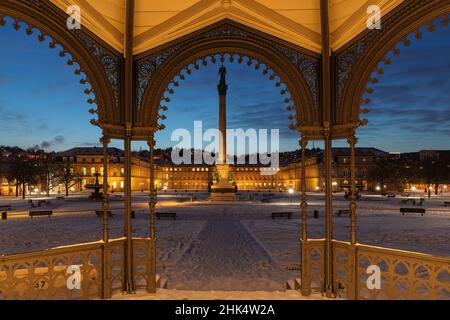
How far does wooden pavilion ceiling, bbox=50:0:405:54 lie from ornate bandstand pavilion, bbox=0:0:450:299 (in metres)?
0.02

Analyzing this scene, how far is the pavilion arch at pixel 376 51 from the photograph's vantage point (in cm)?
500

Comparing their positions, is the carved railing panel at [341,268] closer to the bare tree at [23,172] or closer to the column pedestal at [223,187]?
the column pedestal at [223,187]

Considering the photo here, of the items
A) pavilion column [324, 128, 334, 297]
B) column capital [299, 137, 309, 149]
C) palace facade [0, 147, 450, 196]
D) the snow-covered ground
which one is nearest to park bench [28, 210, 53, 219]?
the snow-covered ground

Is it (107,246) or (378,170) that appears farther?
(378,170)

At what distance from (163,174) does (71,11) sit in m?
119

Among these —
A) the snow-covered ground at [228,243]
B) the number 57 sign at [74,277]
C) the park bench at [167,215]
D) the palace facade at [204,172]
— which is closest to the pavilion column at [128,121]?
the number 57 sign at [74,277]

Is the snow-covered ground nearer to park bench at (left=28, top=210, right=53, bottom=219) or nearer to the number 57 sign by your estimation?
the number 57 sign

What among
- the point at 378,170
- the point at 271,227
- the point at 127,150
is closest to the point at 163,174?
the point at 378,170

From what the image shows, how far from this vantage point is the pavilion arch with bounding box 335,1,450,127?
5.00 meters

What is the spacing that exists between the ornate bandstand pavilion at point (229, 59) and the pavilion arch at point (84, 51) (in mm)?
19

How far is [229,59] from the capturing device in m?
6.43
